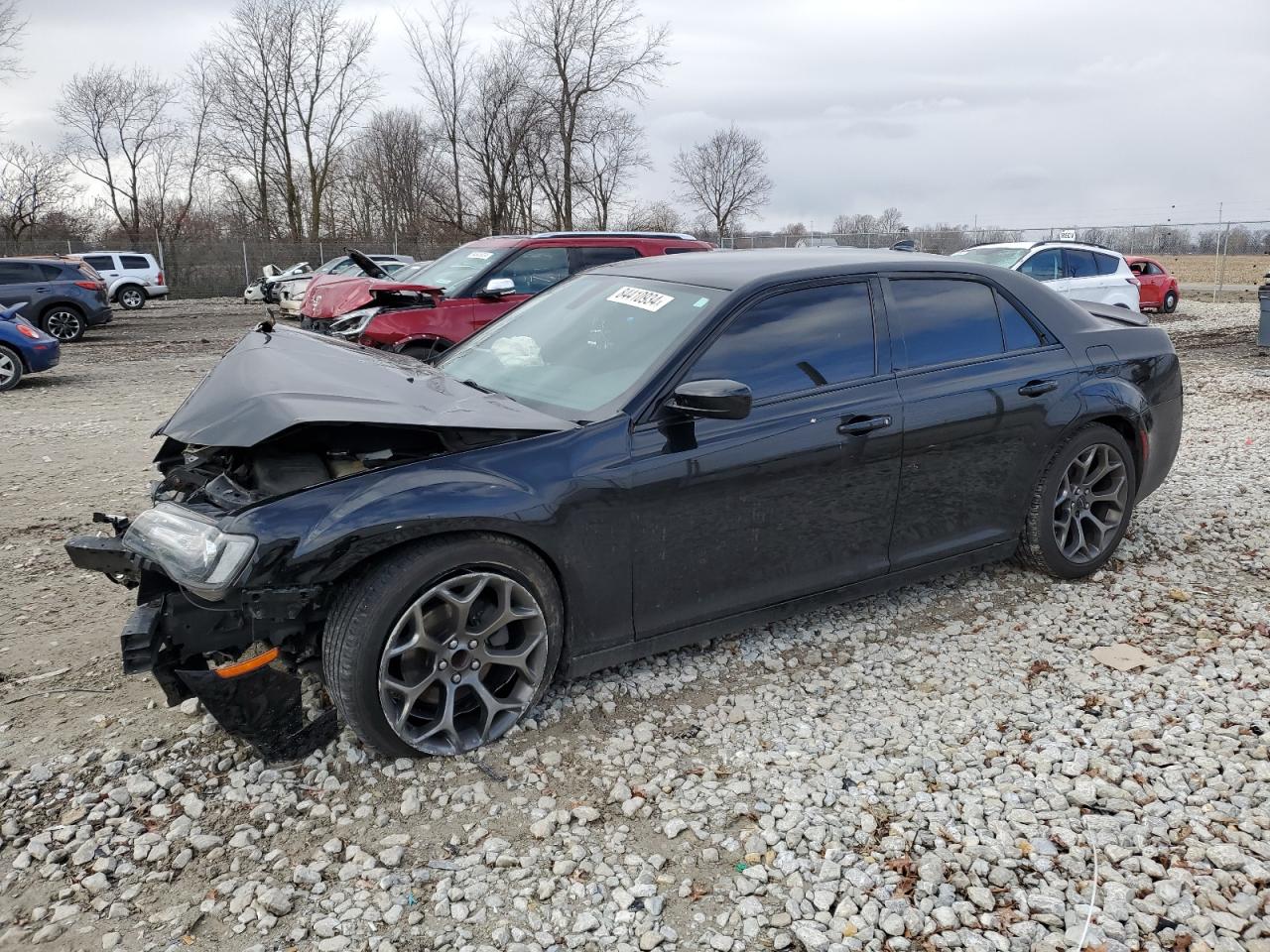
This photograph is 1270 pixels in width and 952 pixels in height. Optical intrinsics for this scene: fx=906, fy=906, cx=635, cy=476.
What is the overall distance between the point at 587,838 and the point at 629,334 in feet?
6.20

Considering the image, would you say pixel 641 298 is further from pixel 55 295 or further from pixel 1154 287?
pixel 1154 287

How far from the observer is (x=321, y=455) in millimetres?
3105

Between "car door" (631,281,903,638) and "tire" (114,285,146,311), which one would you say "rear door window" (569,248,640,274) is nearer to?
"car door" (631,281,903,638)

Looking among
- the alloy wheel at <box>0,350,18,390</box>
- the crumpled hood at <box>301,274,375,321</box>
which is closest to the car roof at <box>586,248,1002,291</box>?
the crumpled hood at <box>301,274,375,321</box>

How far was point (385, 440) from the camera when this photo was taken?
3.00 meters

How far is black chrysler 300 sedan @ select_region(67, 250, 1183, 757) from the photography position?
2.81 m

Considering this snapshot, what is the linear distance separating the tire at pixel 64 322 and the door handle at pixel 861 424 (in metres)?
18.3

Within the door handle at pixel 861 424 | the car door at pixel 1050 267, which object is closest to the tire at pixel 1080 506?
the door handle at pixel 861 424

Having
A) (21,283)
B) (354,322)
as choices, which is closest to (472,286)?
(354,322)

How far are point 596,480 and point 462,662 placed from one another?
753 millimetres

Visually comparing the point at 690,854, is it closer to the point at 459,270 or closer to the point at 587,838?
the point at 587,838

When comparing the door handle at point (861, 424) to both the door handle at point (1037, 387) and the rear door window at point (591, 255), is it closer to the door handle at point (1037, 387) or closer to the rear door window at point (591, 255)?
the door handle at point (1037, 387)

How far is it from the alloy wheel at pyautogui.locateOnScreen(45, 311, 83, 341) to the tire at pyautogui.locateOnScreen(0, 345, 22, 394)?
6924mm

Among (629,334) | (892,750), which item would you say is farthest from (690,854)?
(629,334)
